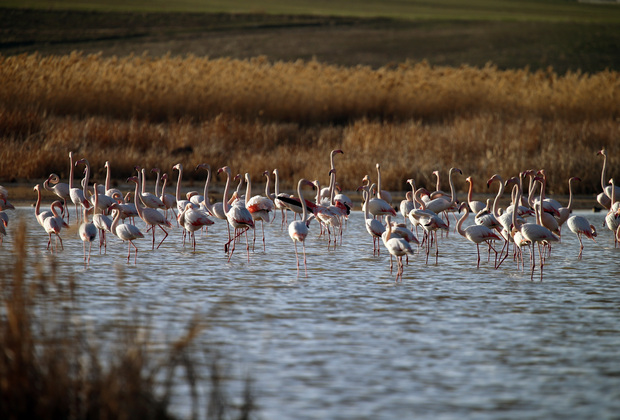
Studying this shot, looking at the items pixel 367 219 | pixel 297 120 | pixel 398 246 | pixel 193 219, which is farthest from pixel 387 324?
pixel 297 120

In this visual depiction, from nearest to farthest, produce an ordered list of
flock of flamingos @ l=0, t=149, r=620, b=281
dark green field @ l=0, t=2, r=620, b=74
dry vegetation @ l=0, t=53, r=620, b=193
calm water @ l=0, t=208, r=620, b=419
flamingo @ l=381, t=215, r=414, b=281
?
calm water @ l=0, t=208, r=620, b=419
flamingo @ l=381, t=215, r=414, b=281
flock of flamingos @ l=0, t=149, r=620, b=281
dry vegetation @ l=0, t=53, r=620, b=193
dark green field @ l=0, t=2, r=620, b=74

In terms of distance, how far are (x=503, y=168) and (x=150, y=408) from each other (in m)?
14.1

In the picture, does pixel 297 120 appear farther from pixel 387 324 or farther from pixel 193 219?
pixel 387 324

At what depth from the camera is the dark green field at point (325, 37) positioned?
5200cm

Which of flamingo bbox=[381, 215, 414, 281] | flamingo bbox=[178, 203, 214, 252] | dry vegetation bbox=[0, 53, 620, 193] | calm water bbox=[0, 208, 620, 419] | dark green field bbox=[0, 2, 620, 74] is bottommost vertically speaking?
calm water bbox=[0, 208, 620, 419]

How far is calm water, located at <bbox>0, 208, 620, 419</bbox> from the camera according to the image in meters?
4.83

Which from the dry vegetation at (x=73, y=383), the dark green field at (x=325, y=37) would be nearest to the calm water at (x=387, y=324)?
the dry vegetation at (x=73, y=383)

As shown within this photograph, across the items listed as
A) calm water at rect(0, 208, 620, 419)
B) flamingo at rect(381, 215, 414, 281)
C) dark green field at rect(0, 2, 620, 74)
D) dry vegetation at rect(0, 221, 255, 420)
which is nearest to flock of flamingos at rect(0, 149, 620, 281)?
flamingo at rect(381, 215, 414, 281)

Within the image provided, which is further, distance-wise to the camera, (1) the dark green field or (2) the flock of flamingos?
(1) the dark green field

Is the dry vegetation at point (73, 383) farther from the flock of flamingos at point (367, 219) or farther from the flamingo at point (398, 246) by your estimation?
the flock of flamingos at point (367, 219)

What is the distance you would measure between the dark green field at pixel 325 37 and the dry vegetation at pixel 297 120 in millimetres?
28513

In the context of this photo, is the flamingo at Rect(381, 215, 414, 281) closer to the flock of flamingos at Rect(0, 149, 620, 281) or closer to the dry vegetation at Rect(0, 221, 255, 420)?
the flock of flamingos at Rect(0, 149, 620, 281)

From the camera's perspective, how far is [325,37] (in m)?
58.0

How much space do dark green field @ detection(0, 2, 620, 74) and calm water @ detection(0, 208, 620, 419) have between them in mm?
42134
